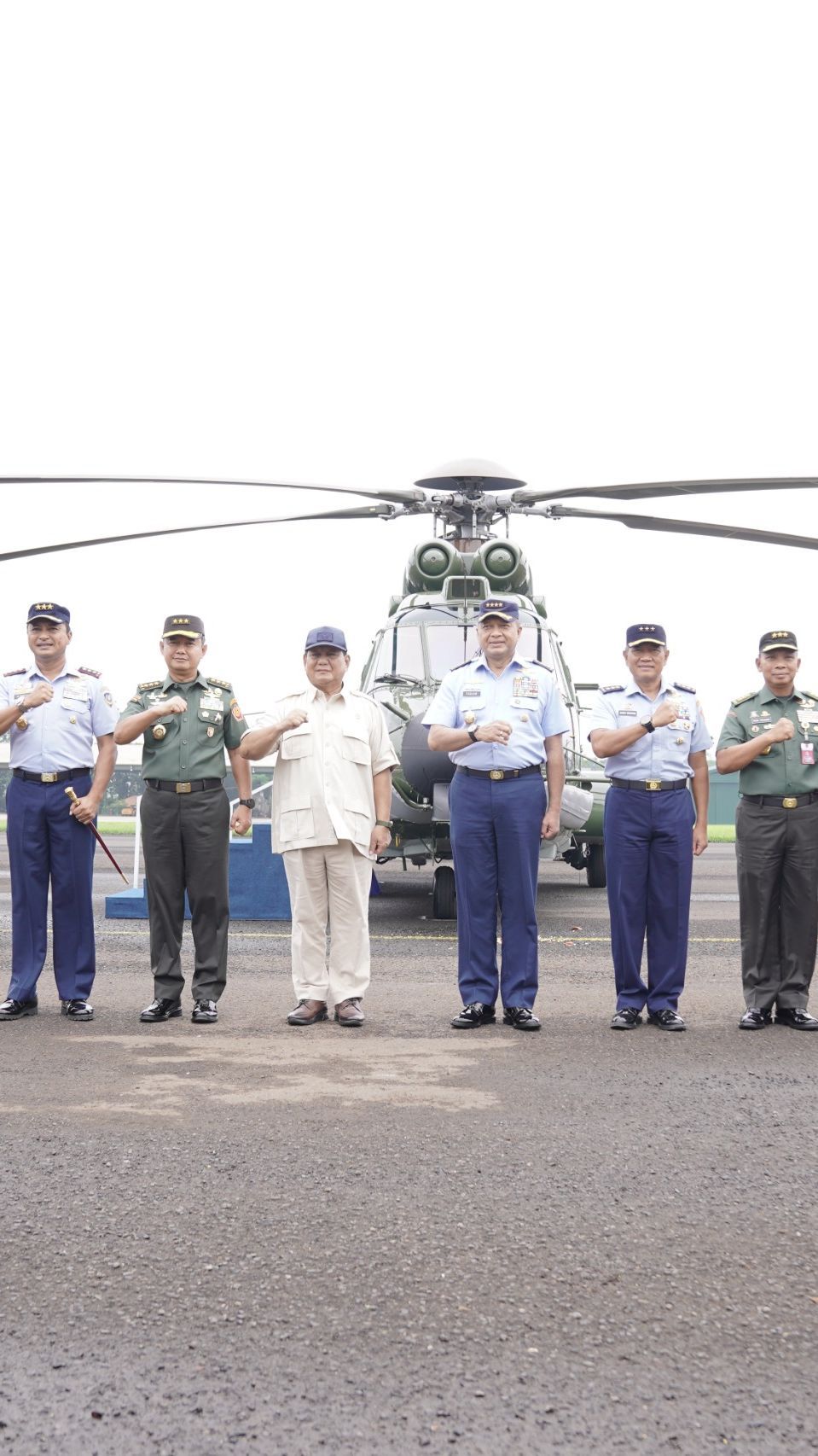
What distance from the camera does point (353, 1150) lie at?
3840mm

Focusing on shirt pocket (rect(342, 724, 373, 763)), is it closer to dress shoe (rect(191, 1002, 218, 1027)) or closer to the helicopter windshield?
dress shoe (rect(191, 1002, 218, 1027))

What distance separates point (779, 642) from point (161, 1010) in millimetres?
3380

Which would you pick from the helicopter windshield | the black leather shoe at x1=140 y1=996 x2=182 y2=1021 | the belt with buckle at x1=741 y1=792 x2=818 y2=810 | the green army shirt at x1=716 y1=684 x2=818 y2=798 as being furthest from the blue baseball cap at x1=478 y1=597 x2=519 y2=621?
the helicopter windshield

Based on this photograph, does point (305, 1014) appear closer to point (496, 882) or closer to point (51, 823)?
point (496, 882)

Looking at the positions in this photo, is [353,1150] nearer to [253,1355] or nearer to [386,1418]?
[253,1355]

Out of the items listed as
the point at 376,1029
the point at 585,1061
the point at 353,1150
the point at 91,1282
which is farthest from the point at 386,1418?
the point at 376,1029

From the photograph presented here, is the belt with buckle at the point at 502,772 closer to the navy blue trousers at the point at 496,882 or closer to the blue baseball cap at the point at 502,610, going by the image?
the navy blue trousers at the point at 496,882

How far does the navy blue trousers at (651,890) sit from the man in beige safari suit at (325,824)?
112 cm

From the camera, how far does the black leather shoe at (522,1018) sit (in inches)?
228

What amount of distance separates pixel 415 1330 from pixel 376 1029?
323 cm

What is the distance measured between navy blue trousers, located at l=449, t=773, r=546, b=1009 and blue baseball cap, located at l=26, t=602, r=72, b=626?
2115 millimetres

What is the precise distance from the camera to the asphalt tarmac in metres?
2.30

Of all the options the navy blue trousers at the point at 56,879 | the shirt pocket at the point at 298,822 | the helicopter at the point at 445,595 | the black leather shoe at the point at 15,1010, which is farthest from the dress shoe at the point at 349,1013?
the helicopter at the point at 445,595

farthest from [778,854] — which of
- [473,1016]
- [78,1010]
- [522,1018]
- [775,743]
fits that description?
[78,1010]
